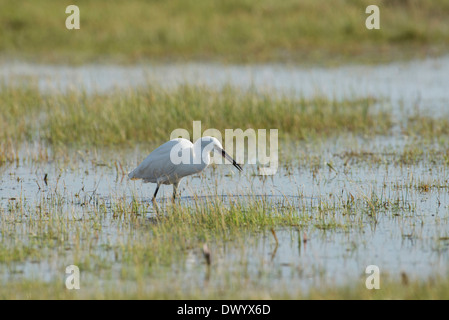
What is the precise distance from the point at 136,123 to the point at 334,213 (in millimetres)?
5786

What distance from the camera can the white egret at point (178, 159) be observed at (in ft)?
29.6

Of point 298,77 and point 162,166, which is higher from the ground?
point 298,77

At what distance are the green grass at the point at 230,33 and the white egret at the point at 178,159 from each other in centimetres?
1315

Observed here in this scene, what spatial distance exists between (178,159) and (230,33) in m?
→ 15.2

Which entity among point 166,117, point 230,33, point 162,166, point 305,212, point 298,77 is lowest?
point 305,212

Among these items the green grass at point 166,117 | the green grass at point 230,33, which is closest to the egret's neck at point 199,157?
the green grass at point 166,117

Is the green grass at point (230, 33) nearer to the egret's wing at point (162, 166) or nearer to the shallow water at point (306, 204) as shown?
the shallow water at point (306, 204)

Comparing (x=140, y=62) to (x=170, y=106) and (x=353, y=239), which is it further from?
(x=353, y=239)

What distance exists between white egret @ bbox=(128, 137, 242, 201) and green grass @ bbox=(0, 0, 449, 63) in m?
13.2

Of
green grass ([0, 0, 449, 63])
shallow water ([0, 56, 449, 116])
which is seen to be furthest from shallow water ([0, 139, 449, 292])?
green grass ([0, 0, 449, 63])

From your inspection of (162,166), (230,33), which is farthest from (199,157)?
(230,33)

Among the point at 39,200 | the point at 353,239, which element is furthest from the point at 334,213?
the point at 39,200

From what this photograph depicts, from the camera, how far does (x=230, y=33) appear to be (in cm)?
2377

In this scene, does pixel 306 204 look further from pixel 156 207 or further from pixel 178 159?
pixel 156 207
